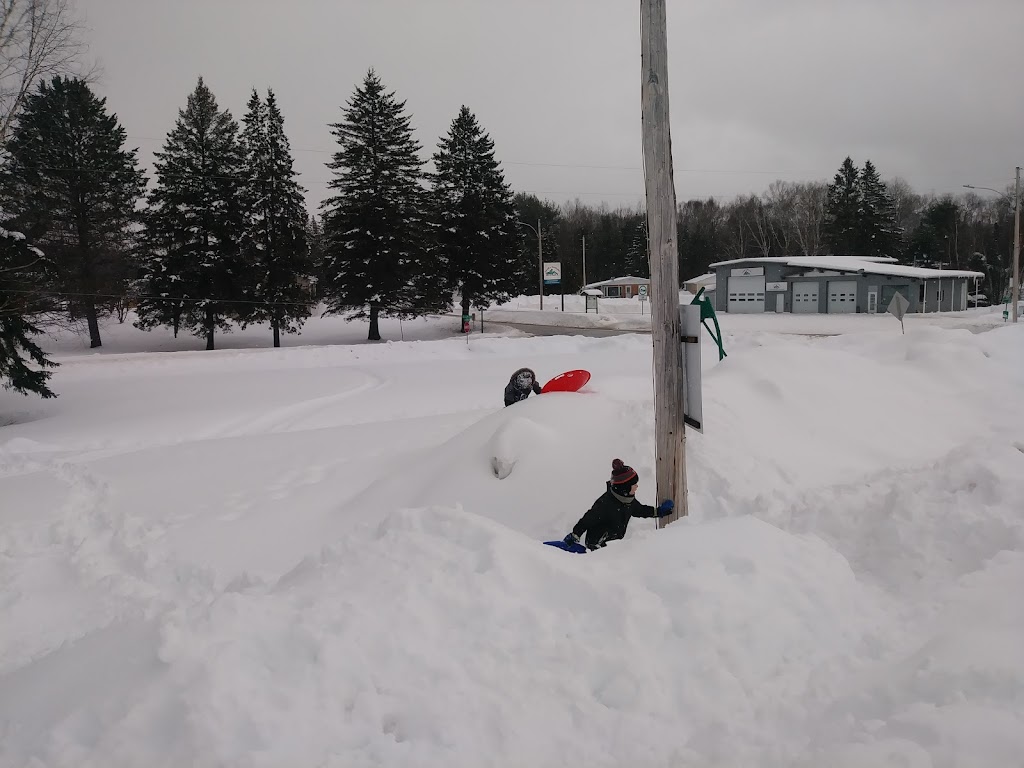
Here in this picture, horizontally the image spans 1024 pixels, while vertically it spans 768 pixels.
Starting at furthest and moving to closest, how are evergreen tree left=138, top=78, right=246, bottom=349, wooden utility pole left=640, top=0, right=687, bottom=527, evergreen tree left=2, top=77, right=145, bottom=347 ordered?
evergreen tree left=138, top=78, right=246, bottom=349 → evergreen tree left=2, top=77, right=145, bottom=347 → wooden utility pole left=640, top=0, right=687, bottom=527

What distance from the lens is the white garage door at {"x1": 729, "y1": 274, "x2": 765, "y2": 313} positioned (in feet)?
155

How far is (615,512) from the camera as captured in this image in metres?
5.52

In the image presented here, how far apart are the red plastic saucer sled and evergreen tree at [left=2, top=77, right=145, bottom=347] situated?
25383mm

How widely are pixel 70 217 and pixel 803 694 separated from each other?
1419 inches

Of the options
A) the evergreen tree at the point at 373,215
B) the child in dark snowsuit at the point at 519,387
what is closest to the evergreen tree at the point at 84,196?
the evergreen tree at the point at 373,215

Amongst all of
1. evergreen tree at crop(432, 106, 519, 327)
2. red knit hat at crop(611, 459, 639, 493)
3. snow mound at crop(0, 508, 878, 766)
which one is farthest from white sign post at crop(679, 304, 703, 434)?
evergreen tree at crop(432, 106, 519, 327)

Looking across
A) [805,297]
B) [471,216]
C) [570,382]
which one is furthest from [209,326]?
[805,297]

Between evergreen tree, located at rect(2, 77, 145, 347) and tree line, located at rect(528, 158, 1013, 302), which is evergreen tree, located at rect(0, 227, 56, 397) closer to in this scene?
evergreen tree, located at rect(2, 77, 145, 347)

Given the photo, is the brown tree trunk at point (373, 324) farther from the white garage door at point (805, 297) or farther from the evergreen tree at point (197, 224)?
the white garage door at point (805, 297)

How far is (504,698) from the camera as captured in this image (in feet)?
8.84

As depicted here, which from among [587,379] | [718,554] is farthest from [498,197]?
[718,554]

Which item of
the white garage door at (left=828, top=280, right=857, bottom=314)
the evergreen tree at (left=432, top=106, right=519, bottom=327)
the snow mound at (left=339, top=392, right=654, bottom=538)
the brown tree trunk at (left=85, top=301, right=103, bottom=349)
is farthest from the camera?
the white garage door at (left=828, top=280, right=857, bottom=314)

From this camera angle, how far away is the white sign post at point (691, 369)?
17.5ft

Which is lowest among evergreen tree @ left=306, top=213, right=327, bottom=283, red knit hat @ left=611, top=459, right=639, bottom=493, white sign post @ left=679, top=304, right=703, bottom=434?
red knit hat @ left=611, top=459, right=639, bottom=493
